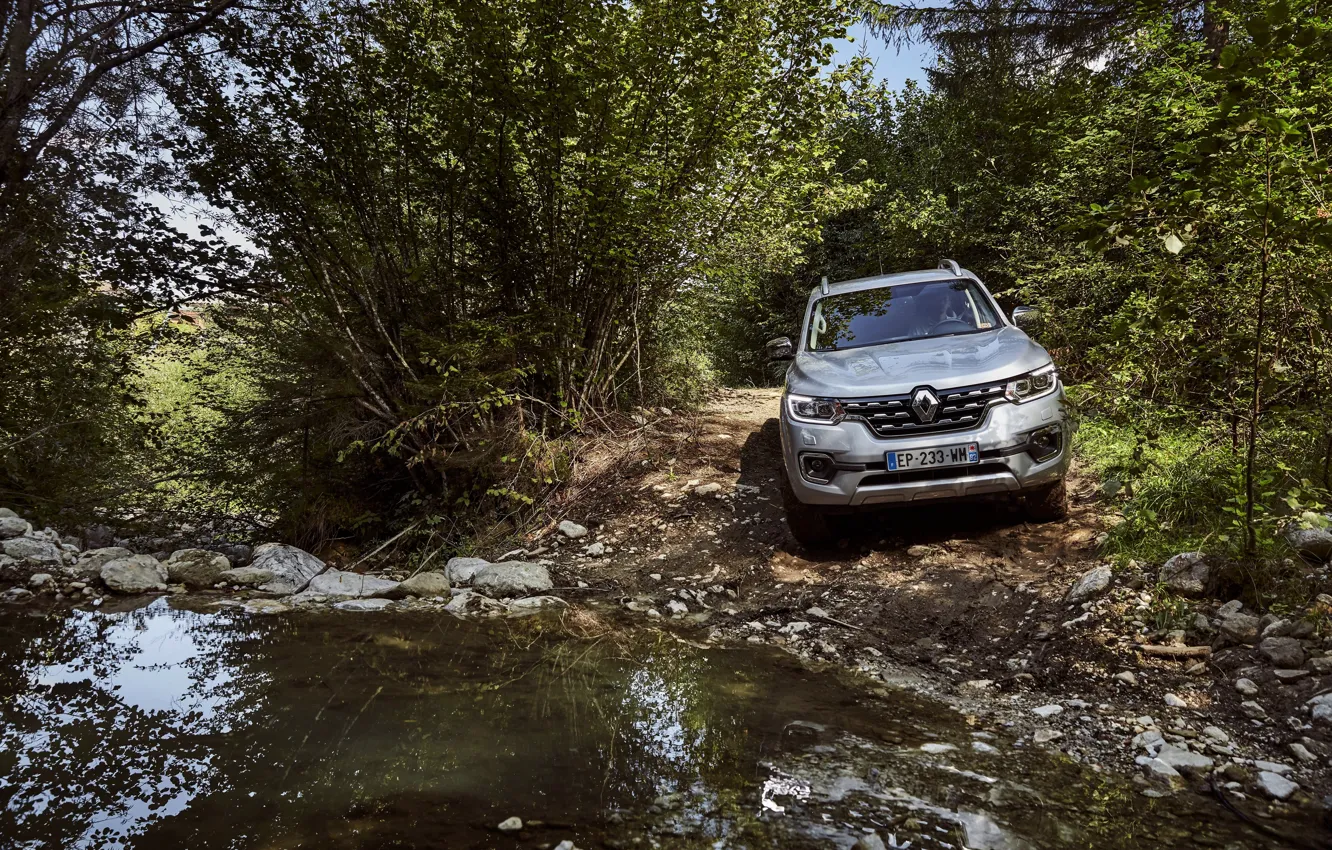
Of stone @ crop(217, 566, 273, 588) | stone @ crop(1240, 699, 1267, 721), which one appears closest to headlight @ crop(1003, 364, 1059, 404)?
stone @ crop(1240, 699, 1267, 721)

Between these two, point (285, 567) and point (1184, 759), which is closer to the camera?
point (1184, 759)

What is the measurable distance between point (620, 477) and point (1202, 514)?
5.32 m

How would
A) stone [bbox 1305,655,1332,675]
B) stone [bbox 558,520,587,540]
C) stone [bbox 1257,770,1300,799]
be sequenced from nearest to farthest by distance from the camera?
stone [bbox 1257,770,1300,799], stone [bbox 1305,655,1332,675], stone [bbox 558,520,587,540]

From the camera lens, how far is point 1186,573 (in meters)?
3.98

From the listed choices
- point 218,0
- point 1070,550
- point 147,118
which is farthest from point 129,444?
point 1070,550

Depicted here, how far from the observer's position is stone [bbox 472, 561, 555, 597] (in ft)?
19.2

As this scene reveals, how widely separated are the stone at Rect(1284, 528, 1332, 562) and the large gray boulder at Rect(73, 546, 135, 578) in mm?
7894

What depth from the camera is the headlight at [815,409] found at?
520 centimetres

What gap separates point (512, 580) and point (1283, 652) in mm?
4691

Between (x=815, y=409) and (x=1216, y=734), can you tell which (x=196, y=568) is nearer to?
(x=815, y=409)

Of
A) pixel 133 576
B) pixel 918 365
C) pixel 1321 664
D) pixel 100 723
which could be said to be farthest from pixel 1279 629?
pixel 133 576

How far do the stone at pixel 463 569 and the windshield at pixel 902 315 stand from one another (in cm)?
334

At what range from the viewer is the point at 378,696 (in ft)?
11.7

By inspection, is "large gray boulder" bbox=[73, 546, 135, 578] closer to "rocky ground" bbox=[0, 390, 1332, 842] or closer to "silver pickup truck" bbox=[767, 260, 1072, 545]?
"rocky ground" bbox=[0, 390, 1332, 842]
